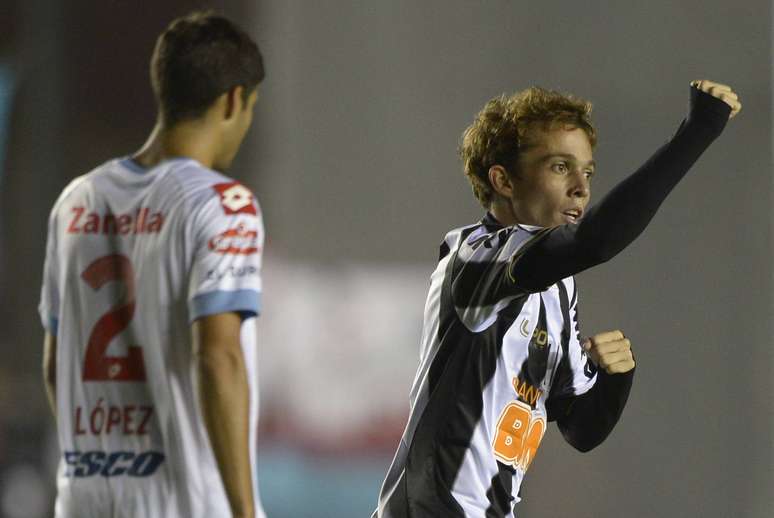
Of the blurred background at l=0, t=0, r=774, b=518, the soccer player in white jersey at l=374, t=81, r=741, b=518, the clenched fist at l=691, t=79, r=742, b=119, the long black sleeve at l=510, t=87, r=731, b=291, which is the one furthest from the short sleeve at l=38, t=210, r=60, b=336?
the blurred background at l=0, t=0, r=774, b=518

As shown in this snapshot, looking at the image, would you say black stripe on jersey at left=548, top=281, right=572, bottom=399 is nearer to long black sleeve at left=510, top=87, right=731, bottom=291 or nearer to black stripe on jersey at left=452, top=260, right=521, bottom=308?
black stripe on jersey at left=452, top=260, right=521, bottom=308

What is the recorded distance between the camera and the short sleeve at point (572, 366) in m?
2.31

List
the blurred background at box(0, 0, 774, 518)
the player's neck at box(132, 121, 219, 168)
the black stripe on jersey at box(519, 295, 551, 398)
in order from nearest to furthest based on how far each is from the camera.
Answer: the black stripe on jersey at box(519, 295, 551, 398)
the player's neck at box(132, 121, 219, 168)
the blurred background at box(0, 0, 774, 518)

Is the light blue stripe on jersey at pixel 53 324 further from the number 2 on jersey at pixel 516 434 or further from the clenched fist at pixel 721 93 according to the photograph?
the clenched fist at pixel 721 93

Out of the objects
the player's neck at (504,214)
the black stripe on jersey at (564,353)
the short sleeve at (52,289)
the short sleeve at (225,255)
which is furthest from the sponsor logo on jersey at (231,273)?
the black stripe on jersey at (564,353)

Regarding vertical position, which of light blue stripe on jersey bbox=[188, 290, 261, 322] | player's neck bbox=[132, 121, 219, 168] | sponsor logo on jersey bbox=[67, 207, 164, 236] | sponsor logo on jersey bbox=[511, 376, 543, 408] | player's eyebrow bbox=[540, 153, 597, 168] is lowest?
sponsor logo on jersey bbox=[511, 376, 543, 408]

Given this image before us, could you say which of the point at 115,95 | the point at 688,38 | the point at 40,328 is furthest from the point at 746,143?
the point at 40,328

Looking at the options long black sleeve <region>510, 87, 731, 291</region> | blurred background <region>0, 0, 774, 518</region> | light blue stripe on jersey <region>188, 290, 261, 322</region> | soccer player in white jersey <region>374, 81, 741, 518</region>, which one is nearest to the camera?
long black sleeve <region>510, 87, 731, 291</region>

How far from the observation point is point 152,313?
2389 mm

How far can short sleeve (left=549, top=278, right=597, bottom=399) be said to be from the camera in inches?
90.8

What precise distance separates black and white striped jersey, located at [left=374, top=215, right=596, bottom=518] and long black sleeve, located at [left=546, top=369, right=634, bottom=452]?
12 centimetres

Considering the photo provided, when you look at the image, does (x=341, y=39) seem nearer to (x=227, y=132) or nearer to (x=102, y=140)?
(x=102, y=140)

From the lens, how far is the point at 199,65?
8.32 feet

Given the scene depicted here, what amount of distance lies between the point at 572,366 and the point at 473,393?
25 cm
